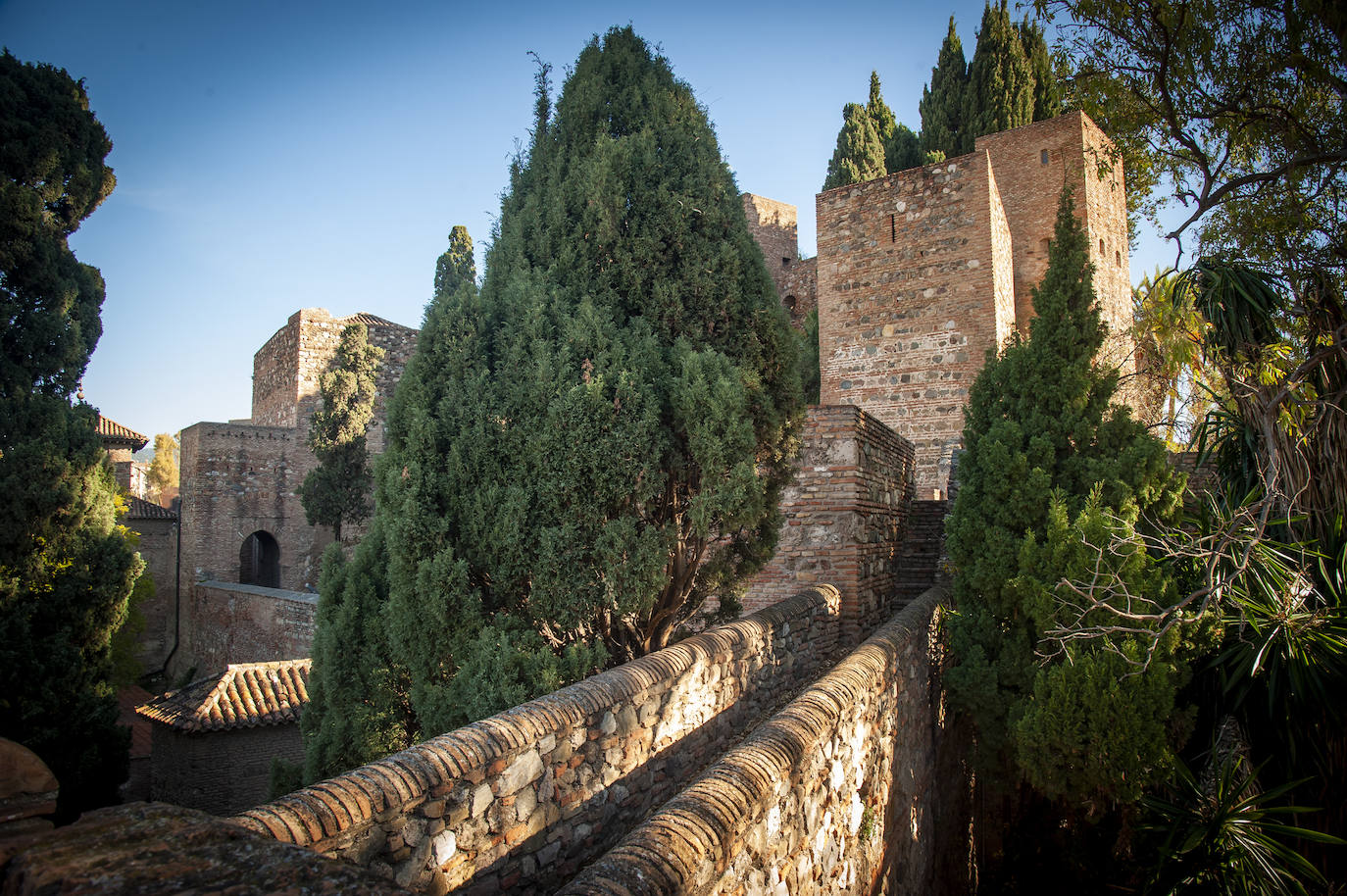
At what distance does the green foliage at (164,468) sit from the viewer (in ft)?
157

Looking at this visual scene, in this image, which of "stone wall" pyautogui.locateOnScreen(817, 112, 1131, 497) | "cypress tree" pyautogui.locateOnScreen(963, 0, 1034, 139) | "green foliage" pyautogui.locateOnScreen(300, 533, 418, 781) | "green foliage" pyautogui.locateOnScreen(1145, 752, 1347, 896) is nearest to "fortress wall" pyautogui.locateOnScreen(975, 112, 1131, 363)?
"stone wall" pyautogui.locateOnScreen(817, 112, 1131, 497)

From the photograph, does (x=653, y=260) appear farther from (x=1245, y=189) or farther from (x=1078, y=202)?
(x=1078, y=202)

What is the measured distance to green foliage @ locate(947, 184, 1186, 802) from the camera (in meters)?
5.14

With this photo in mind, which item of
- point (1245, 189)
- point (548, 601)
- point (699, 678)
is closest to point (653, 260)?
point (548, 601)

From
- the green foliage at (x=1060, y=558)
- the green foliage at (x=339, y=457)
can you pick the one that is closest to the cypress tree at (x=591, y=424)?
the green foliage at (x=1060, y=558)

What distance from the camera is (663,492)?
5438mm

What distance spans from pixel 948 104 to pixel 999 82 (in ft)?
4.83

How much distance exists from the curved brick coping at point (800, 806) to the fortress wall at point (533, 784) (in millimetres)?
760

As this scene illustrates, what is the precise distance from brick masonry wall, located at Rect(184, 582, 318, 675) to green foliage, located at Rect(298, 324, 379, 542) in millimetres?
2187

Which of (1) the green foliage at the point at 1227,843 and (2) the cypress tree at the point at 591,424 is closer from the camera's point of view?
(1) the green foliage at the point at 1227,843

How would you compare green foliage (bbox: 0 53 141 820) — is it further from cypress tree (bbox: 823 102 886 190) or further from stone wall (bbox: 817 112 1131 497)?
cypress tree (bbox: 823 102 886 190)

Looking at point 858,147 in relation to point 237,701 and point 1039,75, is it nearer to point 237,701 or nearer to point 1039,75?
point 1039,75

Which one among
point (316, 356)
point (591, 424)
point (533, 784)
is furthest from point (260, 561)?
point (533, 784)

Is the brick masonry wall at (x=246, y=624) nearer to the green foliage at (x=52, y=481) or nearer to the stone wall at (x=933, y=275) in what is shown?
the green foliage at (x=52, y=481)
